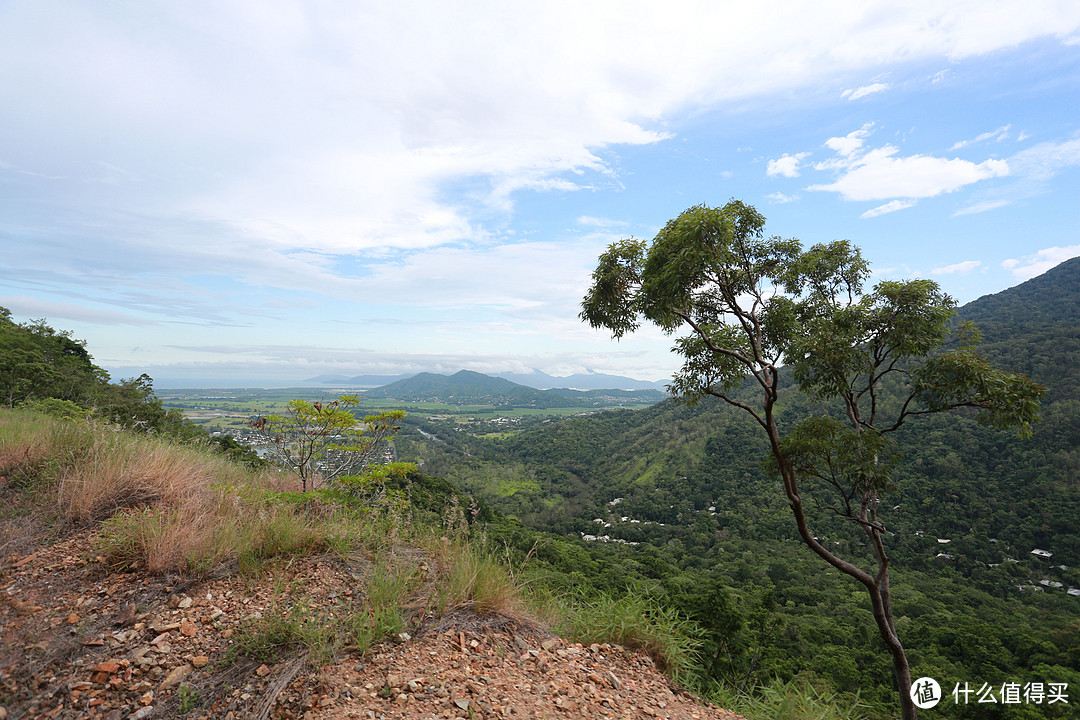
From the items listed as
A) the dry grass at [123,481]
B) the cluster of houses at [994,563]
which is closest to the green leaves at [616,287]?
the dry grass at [123,481]

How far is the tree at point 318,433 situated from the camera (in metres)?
6.15

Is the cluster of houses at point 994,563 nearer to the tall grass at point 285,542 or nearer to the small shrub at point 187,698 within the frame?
the tall grass at point 285,542

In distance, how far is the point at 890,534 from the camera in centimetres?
3478

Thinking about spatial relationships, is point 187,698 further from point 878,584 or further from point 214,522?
point 878,584

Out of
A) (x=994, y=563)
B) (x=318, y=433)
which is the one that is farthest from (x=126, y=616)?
(x=994, y=563)

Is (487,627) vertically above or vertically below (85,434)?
below

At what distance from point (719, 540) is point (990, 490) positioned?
26.7 metres

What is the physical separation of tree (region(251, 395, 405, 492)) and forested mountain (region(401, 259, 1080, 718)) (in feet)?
14.8

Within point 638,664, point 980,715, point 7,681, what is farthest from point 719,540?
point 7,681

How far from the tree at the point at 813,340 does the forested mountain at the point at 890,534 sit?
2.86m

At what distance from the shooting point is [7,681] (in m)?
2.05

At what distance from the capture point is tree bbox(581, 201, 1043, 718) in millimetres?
6148

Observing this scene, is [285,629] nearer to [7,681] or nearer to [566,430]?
[7,681]

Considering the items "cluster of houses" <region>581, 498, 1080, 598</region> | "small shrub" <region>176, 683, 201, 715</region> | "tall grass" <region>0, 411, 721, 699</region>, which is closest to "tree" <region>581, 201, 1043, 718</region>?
"tall grass" <region>0, 411, 721, 699</region>
